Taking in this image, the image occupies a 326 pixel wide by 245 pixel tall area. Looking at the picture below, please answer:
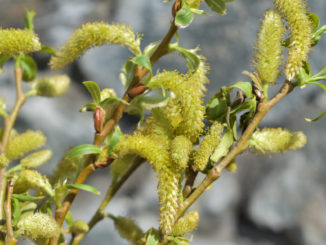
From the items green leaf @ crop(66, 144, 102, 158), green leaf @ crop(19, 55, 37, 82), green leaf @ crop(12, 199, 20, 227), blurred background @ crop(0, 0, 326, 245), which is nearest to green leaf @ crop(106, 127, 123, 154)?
green leaf @ crop(66, 144, 102, 158)

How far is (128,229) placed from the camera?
452 mm

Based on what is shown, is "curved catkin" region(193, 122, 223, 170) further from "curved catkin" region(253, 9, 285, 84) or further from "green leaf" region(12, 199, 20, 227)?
"green leaf" region(12, 199, 20, 227)

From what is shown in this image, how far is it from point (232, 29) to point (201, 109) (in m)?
1.66

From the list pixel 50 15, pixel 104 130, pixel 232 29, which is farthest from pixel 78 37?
pixel 50 15

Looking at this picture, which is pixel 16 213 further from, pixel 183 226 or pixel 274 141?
pixel 274 141

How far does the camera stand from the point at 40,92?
55 cm

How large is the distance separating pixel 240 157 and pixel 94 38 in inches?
68.3

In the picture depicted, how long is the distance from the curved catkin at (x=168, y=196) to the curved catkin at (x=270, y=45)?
0.43 ft

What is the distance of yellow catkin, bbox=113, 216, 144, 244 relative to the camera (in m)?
0.45

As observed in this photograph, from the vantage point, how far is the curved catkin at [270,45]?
37 centimetres

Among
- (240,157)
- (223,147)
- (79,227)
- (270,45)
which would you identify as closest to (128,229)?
(79,227)

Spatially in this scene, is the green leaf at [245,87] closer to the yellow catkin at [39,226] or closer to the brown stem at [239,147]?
the brown stem at [239,147]

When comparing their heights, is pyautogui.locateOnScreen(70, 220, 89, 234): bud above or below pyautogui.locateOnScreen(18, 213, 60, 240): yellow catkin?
below

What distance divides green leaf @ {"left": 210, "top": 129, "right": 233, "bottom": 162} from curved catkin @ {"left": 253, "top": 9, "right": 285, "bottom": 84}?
0.07 m
